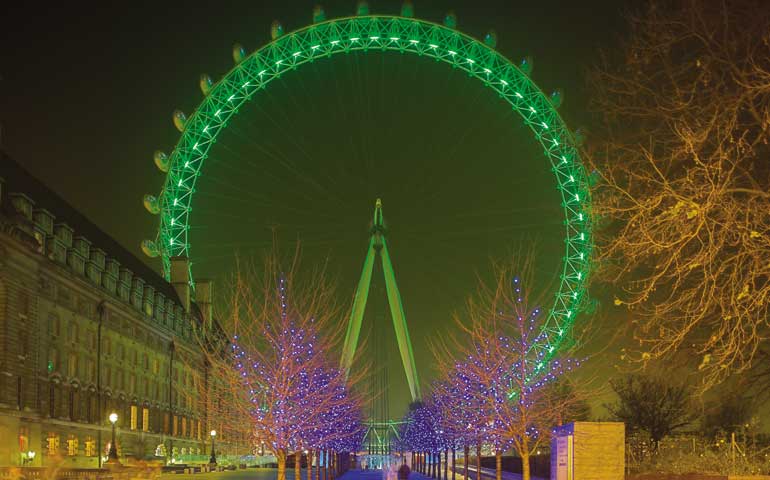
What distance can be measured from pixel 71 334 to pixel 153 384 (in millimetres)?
23589

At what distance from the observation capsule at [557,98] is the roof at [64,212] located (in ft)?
106

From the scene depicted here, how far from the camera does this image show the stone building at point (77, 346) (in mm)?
57250

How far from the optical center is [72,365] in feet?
223

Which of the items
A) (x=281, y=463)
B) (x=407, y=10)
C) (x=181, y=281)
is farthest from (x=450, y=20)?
(x=181, y=281)

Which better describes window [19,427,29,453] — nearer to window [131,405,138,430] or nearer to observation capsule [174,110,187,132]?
observation capsule [174,110,187,132]

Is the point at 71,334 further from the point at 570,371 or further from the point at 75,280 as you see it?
the point at 570,371

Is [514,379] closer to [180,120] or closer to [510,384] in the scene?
[510,384]

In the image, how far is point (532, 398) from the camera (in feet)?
139

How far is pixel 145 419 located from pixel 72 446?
20651 millimetres

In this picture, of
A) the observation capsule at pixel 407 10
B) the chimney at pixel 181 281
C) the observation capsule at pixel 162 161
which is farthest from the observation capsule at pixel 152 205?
the chimney at pixel 181 281

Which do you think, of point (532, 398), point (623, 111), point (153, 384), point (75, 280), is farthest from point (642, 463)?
point (153, 384)

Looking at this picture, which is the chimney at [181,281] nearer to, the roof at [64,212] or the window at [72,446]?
the roof at [64,212]

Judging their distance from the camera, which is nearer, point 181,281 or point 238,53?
point 238,53

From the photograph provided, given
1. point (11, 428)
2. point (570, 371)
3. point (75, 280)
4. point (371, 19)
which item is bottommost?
point (11, 428)
